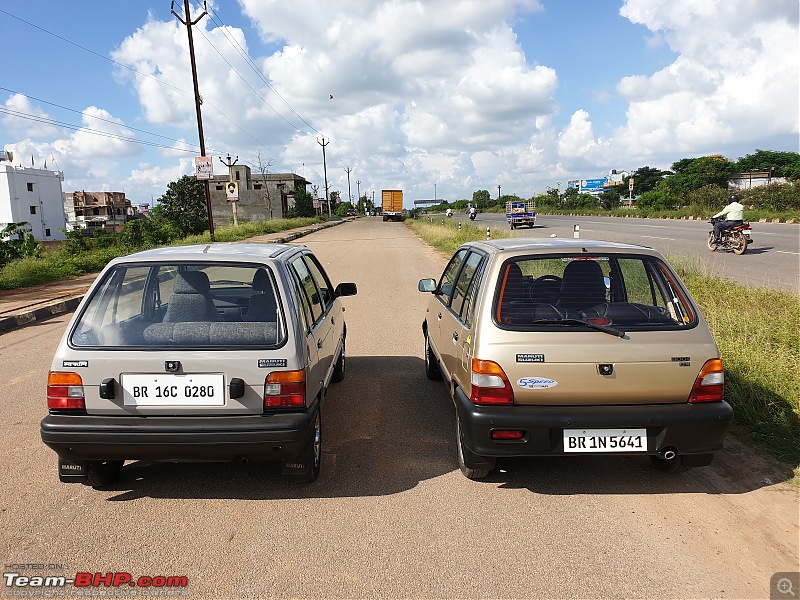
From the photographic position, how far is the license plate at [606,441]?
336 cm

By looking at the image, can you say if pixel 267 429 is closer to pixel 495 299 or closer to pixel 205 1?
pixel 495 299

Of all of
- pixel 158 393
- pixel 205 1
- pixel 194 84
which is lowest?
pixel 158 393

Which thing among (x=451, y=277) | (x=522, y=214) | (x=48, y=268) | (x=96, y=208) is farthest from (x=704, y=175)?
(x=96, y=208)

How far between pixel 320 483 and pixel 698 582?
2.22 metres

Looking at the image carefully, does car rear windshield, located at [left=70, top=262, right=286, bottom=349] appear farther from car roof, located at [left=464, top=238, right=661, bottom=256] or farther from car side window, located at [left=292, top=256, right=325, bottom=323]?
car roof, located at [left=464, top=238, right=661, bottom=256]

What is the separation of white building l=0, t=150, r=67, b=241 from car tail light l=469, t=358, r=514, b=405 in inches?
2835

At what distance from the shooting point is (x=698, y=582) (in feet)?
8.80

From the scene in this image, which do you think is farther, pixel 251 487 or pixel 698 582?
pixel 251 487

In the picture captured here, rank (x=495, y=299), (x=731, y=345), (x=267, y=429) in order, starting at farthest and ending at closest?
(x=731, y=345)
(x=495, y=299)
(x=267, y=429)

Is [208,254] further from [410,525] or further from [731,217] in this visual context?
[731,217]

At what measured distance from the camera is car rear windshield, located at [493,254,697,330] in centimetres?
355

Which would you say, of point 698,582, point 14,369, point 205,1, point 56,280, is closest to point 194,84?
point 205,1

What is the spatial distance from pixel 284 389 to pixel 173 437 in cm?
67

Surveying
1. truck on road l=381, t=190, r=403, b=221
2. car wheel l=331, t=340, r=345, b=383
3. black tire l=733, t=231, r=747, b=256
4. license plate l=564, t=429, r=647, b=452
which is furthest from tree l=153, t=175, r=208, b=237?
license plate l=564, t=429, r=647, b=452
